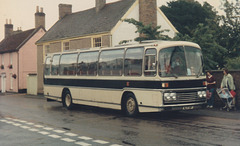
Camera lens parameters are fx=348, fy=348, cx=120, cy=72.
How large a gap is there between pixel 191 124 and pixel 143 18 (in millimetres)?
18395

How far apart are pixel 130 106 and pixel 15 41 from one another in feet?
125

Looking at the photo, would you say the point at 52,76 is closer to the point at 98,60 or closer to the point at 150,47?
the point at 98,60

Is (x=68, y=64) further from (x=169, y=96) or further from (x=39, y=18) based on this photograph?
(x=39, y=18)

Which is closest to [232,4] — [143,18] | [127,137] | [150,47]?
[143,18]

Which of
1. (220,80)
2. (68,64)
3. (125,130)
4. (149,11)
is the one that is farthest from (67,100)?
(149,11)

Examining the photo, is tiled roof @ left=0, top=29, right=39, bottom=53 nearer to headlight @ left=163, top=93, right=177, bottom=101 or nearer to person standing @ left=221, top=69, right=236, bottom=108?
person standing @ left=221, top=69, right=236, bottom=108

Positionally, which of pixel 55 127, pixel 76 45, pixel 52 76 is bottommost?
pixel 55 127

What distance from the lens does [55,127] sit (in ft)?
38.7

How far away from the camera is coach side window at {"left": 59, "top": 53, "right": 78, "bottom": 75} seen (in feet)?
59.9

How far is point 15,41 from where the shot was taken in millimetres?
48844

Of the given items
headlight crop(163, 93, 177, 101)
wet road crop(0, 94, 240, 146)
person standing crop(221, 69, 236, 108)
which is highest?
person standing crop(221, 69, 236, 108)

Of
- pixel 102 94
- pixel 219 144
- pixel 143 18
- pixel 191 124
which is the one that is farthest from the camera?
pixel 143 18

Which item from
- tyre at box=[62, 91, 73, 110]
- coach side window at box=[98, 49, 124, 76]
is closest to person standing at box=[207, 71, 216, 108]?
coach side window at box=[98, 49, 124, 76]

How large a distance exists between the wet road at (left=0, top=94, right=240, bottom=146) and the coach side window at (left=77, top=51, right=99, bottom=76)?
336 centimetres
